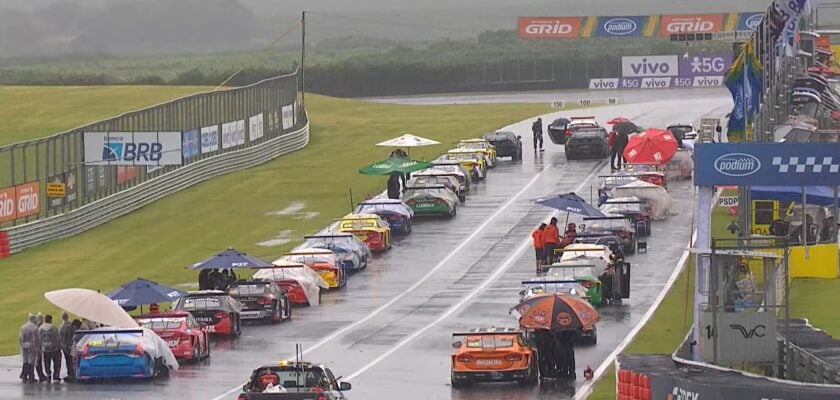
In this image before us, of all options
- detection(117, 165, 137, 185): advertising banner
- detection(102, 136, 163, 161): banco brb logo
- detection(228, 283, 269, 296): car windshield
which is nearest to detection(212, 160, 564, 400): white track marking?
detection(228, 283, 269, 296): car windshield

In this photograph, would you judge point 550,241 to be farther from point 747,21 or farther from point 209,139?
point 747,21

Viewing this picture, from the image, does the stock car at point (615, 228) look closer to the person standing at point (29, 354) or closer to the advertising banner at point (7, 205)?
the advertising banner at point (7, 205)

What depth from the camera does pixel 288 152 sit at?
80.9m

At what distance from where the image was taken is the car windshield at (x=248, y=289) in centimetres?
4041

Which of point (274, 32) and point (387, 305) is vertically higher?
point (274, 32)

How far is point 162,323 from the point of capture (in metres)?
34.8

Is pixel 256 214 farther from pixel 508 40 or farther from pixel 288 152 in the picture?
pixel 508 40

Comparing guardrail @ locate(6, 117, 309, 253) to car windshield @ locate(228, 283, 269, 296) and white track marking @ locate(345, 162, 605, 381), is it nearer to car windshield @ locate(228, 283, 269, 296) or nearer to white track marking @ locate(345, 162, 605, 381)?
white track marking @ locate(345, 162, 605, 381)

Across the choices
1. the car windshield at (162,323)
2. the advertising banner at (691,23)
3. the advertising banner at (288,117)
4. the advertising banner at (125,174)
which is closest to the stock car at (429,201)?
the advertising banner at (125,174)

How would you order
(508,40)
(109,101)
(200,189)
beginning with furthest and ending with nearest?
1. (508,40)
2. (109,101)
3. (200,189)

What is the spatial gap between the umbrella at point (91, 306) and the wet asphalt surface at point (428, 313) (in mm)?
1195

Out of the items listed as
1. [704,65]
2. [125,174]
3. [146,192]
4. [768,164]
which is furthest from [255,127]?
[768,164]

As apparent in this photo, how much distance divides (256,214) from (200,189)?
691 cm

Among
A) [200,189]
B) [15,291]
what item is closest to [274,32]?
[200,189]
